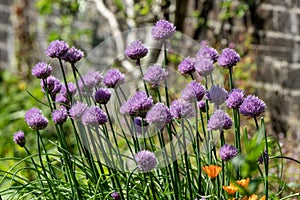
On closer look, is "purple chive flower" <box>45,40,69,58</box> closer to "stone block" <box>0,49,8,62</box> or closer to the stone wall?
the stone wall

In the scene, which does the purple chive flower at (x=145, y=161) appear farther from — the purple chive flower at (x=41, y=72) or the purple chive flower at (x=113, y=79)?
the purple chive flower at (x=41, y=72)

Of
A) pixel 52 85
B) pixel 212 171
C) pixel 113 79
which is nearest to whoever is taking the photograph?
pixel 212 171

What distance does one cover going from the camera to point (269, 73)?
4535 mm

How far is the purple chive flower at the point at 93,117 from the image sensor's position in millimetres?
1862

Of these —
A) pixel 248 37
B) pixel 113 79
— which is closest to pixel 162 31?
pixel 113 79

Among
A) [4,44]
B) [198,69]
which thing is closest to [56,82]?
[198,69]

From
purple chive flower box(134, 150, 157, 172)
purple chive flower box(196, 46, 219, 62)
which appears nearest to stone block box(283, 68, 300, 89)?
purple chive flower box(196, 46, 219, 62)

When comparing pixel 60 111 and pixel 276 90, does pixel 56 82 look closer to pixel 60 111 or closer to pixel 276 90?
pixel 60 111

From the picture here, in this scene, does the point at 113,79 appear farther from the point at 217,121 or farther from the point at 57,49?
the point at 217,121

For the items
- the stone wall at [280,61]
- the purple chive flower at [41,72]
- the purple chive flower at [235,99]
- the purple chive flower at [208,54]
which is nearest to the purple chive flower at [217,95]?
the purple chive flower at [235,99]

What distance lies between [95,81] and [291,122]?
259 cm

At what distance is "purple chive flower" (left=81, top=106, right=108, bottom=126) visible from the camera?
1862 millimetres

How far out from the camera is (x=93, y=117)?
186cm

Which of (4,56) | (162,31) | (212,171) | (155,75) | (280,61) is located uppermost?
(162,31)
